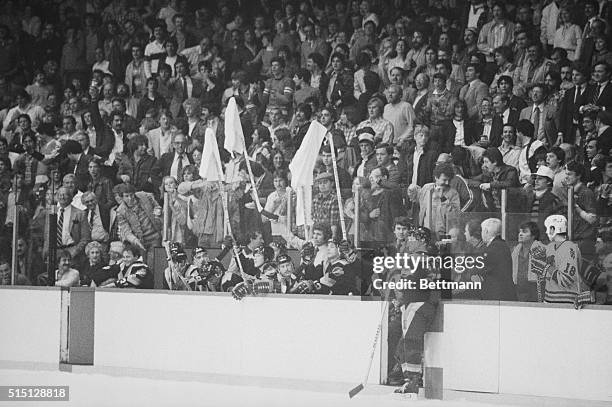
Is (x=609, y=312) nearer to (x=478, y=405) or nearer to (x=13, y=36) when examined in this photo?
(x=478, y=405)

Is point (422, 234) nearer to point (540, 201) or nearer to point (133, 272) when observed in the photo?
point (540, 201)

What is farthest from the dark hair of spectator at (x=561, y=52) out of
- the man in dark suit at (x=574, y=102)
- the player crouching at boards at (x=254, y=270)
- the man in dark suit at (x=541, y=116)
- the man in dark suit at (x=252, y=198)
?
the player crouching at boards at (x=254, y=270)

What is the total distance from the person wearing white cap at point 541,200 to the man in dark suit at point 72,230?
4.01m

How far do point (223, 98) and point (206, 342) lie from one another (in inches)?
91.3

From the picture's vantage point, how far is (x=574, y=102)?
818 cm

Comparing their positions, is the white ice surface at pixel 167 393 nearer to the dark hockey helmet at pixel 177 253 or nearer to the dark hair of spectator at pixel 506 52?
the dark hockey helmet at pixel 177 253

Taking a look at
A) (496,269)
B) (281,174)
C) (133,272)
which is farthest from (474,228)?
(133,272)

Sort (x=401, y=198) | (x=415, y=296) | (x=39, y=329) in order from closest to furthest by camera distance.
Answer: (x=415, y=296) < (x=401, y=198) < (x=39, y=329)

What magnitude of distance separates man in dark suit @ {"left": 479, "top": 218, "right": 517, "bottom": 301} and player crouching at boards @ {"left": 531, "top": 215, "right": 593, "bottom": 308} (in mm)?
191

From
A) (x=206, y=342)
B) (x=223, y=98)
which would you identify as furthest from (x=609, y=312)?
(x=223, y=98)

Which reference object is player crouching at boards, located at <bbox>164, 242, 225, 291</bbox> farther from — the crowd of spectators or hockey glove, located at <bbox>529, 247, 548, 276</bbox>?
hockey glove, located at <bbox>529, 247, 548, 276</bbox>

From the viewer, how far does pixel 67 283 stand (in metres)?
9.17

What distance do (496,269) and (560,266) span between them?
43 centimetres

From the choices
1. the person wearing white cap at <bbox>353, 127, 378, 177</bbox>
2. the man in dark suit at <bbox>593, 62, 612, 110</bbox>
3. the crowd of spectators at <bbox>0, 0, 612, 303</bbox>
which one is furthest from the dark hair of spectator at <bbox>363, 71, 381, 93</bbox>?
the man in dark suit at <bbox>593, 62, 612, 110</bbox>
